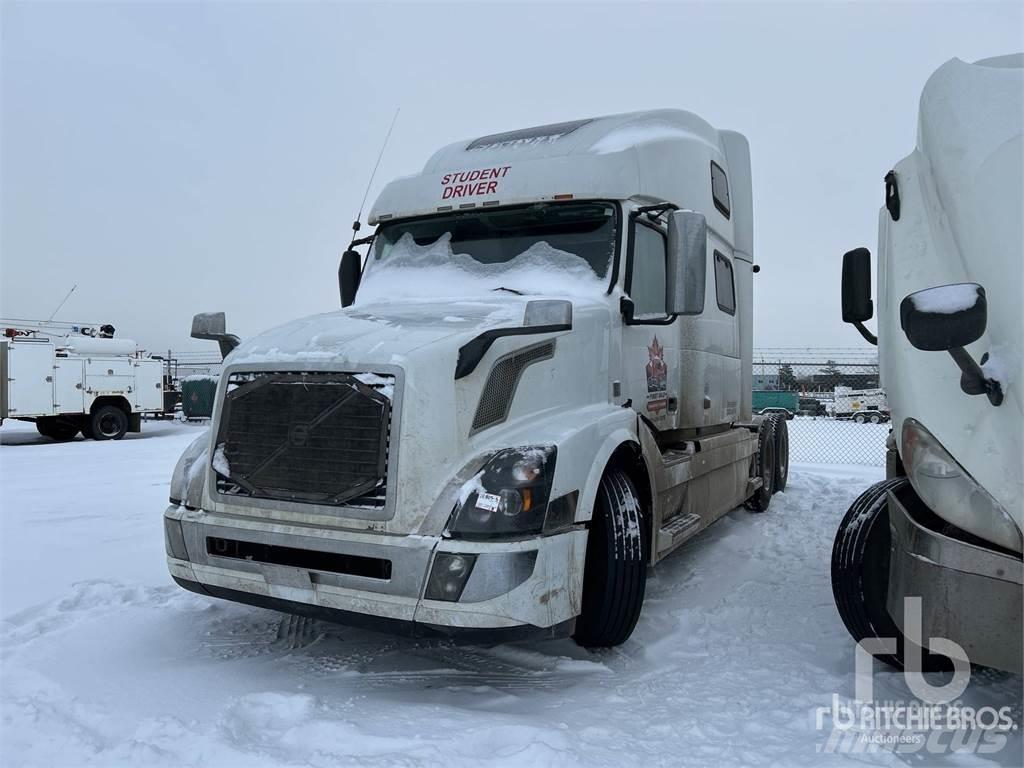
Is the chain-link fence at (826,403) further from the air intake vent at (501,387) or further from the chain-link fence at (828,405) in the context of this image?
the air intake vent at (501,387)

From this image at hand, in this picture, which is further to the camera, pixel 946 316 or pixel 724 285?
pixel 724 285

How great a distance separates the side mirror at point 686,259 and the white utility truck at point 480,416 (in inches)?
0.5

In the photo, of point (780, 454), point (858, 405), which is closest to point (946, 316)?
point (780, 454)

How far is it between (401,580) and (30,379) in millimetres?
17891

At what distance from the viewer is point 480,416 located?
11.1 feet

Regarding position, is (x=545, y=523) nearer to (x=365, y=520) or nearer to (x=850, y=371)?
(x=365, y=520)

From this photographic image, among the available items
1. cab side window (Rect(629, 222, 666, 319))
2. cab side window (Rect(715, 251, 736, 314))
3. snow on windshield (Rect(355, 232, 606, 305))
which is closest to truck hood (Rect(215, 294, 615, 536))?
snow on windshield (Rect(355, 232, 606, 305))

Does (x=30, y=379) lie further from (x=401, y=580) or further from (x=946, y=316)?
(x=946, y=316)

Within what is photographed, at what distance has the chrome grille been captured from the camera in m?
3.22

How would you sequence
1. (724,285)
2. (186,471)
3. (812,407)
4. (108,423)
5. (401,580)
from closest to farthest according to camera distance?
(401,580) < (186,471) < (724,285) < (108,423) < (812,407)

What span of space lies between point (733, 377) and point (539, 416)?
12.2 feet

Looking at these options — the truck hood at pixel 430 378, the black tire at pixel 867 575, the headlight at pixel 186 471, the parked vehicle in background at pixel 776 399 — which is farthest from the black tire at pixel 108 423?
the parked vehicle in background at pixel 776 399

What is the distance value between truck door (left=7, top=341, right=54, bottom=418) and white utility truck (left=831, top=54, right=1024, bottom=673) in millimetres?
19001

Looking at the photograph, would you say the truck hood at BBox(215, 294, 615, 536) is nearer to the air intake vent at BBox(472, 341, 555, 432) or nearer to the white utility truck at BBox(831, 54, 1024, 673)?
the air intake vent at BBox(472, 341, 555, 432)
